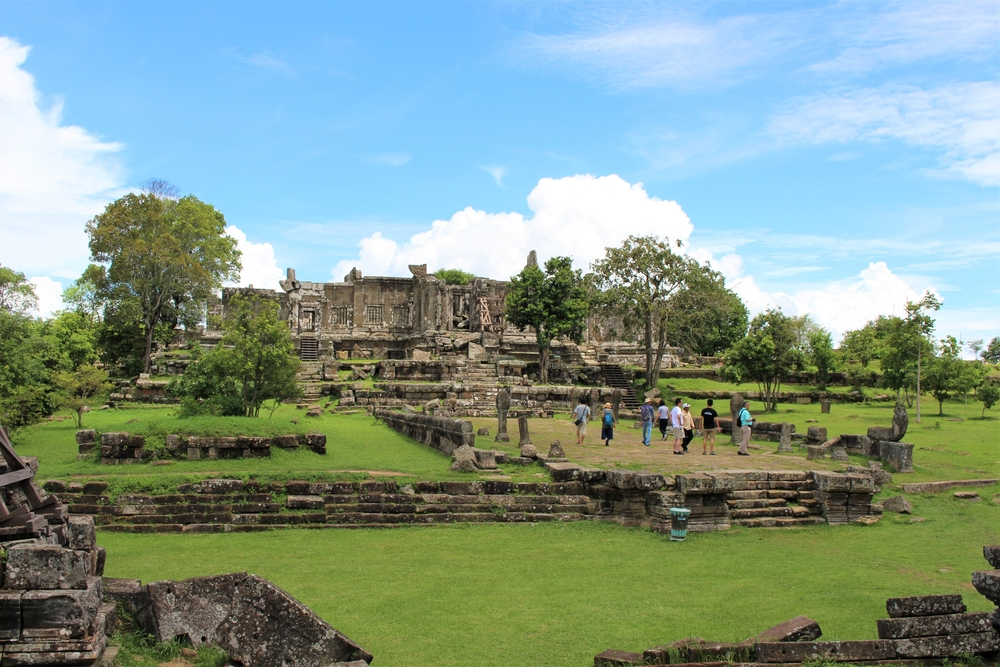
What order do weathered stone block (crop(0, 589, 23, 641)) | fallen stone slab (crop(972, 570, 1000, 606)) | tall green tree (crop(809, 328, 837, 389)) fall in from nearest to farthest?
weathered stone block (crop(0, 589, 23, 641)) < fallen stone slab (crop(972, 570, 1000, 606)) < tall green tree (crop(809, 328, 837, 389))

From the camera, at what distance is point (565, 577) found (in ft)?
31.1

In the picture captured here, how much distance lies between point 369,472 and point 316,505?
1.60 metres

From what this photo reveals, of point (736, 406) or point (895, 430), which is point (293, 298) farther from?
point (895, 430)

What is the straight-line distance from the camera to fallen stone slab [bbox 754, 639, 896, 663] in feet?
19.1

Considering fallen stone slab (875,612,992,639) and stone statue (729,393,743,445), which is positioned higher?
stone statue (729,393,743,445)

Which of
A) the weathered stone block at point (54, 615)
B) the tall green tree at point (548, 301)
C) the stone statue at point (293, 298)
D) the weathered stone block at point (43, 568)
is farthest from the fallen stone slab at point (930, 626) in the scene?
the stone statue at point (293, 298)

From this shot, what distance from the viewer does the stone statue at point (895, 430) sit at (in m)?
18.7

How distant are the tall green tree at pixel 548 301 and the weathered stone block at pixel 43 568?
115 ft

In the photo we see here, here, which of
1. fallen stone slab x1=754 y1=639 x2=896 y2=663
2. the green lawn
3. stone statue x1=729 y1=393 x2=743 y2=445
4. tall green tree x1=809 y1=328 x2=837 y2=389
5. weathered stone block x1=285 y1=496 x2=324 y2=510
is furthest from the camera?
tall green tree x1=809 y1=328 x2=837 y2=389

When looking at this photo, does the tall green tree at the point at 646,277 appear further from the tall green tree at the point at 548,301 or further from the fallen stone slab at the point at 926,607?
the fallen stone slab at the point at 926,607

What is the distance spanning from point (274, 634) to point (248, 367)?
16.4 meters

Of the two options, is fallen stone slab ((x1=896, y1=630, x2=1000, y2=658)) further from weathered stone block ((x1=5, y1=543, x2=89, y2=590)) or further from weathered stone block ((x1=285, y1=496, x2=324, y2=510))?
weathered stone block ((x1=285, y1=496, x2=324, y2=510))

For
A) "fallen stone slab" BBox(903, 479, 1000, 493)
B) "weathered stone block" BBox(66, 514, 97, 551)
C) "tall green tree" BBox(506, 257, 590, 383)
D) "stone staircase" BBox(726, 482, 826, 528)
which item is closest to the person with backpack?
"fallen stone slab" BBox(903, 479, 1000, 493)

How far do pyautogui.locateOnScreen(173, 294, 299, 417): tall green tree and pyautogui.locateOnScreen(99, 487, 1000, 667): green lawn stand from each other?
997 cm
